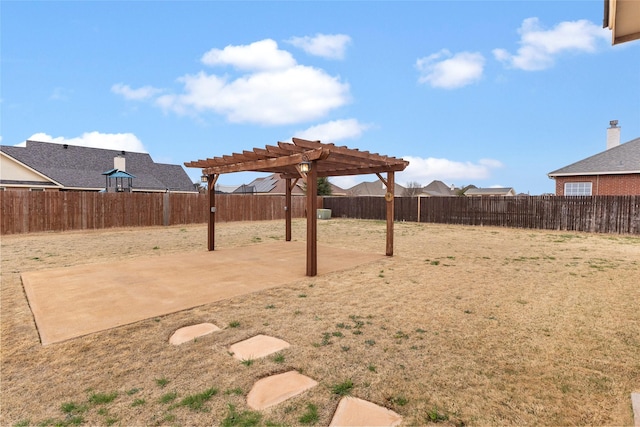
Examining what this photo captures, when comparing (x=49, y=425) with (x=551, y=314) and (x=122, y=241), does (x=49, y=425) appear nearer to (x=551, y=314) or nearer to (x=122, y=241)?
(x=551, y=314)

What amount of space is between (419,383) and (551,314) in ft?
8.01

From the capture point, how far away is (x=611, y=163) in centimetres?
1560

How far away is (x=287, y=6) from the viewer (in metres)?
10.8

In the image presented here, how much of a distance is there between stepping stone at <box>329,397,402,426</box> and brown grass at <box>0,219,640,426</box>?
0.06 meters

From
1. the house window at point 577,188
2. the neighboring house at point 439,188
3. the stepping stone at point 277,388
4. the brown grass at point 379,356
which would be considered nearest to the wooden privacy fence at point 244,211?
the house window at point 577,188

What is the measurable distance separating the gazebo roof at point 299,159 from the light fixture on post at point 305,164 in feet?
0.06

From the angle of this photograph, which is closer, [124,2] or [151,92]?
[124,2]

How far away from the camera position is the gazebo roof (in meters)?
5.45

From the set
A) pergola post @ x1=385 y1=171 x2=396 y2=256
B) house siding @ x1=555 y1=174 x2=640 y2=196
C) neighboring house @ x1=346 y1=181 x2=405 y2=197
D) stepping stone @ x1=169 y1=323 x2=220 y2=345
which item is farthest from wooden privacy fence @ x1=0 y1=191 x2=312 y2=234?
neighboring house @ x1=346 y1=181 x2=405 y2=197

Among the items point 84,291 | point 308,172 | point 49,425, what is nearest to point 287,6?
point 308,172

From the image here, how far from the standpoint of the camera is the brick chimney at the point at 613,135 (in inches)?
719

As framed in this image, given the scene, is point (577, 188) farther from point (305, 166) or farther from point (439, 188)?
point (439, 188)

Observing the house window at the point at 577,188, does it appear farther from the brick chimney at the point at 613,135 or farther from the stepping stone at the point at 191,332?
the stepping stone at the point at 191,332

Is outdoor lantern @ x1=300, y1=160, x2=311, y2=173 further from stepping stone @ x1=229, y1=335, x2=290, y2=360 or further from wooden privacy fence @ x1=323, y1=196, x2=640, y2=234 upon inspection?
wooden privacy fence @ x1=323, y1=196, x2=640, y2=234
